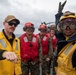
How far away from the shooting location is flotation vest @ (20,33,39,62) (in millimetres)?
7886

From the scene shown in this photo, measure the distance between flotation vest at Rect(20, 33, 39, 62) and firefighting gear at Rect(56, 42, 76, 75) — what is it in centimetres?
425

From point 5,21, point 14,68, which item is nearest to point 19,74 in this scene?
point 14,68

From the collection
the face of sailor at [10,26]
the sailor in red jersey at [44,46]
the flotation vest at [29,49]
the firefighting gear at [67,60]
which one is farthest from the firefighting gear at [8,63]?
the sailor in red jersey at [44,46]

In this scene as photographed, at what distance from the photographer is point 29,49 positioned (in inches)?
Answer: 311

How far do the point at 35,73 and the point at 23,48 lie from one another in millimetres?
928

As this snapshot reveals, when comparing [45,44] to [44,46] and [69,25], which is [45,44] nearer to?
[44,46]

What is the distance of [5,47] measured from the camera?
179 inches

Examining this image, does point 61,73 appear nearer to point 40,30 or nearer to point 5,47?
point 5,47

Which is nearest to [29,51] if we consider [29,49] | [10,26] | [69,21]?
[29,49]

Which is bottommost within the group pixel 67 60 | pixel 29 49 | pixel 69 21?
pixel 29 49

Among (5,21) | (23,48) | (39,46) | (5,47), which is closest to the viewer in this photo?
(5,47)

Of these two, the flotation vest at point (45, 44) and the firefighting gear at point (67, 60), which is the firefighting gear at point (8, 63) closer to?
the firefighting gear at point (67, 60)

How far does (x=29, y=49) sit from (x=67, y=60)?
4571mm

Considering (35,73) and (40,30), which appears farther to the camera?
(40,30)
